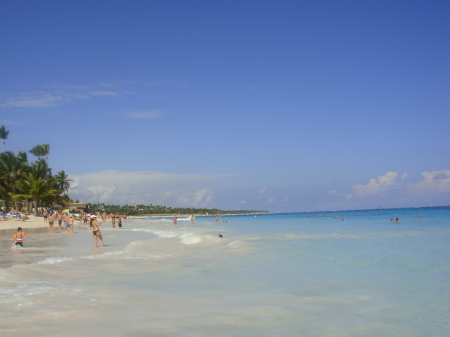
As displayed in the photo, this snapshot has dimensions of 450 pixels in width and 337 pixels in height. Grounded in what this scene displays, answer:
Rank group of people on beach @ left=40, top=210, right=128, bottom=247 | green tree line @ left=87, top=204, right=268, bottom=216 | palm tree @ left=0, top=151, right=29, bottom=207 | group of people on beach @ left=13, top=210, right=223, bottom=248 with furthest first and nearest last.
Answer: green tree line @ left=87, top=204, right=268, bottom=216
palm tree @ left=0, top=151, right=29, bottom=207
group of people on beach @ left=40, top=210, right=128, bottom=247
group of people on beach @ left=13, top=210, right=223, bottom=248

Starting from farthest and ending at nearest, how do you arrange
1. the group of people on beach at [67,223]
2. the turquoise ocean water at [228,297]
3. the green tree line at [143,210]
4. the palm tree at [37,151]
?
1. the green tree line at [143,210]
2. the palm tree at [37,151]
3. the group of people on beach at [67,223]
4. the turquoise ocean water at [228,297]

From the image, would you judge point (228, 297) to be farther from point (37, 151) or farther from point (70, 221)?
point (37, 151)

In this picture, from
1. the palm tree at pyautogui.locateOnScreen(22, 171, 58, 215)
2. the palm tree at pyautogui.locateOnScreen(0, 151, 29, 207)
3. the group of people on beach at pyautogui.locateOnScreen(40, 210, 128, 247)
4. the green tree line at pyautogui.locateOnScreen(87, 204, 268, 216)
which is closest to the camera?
the group of people on beach at pyautogui.locateOnScreen(40, 210, 128, 247)

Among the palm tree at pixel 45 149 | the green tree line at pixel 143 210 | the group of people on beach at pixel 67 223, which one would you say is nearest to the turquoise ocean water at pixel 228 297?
the group of people on beach at pixel 67 223

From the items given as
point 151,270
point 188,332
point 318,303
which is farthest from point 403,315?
point 151,270

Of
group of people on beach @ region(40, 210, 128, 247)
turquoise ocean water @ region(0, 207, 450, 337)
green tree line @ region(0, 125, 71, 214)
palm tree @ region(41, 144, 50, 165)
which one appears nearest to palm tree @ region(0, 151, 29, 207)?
green tree line @ region(0, 125, 71, 214)

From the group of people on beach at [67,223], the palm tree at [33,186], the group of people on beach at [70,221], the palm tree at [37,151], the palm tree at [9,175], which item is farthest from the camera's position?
the palm tree at [37,151]

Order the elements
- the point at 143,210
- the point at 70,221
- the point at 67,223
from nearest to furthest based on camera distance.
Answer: the point at 70,221, the point at 67,223, the point at 143,210

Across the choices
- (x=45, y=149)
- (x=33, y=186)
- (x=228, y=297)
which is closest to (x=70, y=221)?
(x=33, y=186)

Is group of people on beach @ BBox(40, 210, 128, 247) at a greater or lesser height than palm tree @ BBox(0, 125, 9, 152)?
lesser

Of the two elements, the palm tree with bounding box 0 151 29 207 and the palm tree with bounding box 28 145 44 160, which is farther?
the palm tree with bounding box 28 145 44 160

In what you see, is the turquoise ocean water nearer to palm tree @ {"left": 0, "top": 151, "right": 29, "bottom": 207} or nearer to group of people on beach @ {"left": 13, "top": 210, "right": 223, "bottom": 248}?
group of people on beach @ {"left": 13, "top": 210, "right": 223, "bottom": 248}

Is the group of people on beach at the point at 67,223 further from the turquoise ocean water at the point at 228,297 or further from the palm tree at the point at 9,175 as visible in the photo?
the palm tree at the point at 9,175

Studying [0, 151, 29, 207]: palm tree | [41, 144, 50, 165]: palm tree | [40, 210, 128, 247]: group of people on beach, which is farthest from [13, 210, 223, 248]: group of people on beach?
[41, 144, 50, 165]: palm tree
